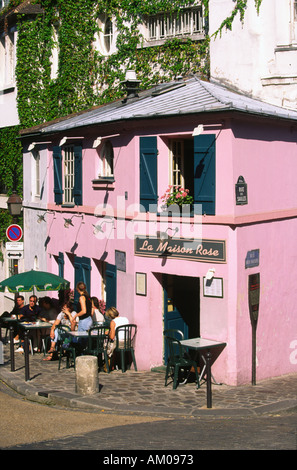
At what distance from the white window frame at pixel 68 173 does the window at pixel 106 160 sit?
212 centimetres

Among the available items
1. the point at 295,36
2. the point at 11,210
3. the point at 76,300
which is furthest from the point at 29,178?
the point at 295,36

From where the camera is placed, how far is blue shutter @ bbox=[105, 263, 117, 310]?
55.6 feet

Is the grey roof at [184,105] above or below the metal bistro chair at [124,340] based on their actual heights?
above

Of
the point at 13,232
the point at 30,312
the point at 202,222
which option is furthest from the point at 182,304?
the point at 13,232

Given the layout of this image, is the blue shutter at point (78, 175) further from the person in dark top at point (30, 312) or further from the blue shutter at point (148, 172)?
the blue shutter at point (148, 172)

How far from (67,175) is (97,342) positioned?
21.1ft

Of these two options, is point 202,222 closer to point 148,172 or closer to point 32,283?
point 148,172

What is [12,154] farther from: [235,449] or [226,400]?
[235,449]

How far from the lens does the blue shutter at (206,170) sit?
1434cm

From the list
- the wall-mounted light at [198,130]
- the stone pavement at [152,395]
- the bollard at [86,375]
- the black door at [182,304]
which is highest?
the wall-mounted light at [198,130]

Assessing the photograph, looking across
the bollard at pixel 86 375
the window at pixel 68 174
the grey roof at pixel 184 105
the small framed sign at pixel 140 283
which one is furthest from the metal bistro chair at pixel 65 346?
the grey roof at pixel 184 105

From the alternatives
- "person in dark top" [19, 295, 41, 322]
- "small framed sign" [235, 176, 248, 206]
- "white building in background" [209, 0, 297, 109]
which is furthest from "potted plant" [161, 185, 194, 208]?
"person in dark top" [19, 295, 41, 322]

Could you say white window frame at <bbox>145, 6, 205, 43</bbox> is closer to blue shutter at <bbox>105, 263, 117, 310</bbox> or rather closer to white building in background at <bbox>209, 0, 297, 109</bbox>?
white building in background at <bbox>209, 0, 297, 109</bbox>
